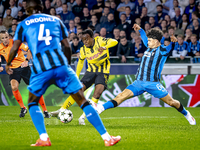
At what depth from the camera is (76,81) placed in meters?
4.27

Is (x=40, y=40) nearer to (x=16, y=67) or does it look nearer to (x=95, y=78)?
(x=95, y=78)

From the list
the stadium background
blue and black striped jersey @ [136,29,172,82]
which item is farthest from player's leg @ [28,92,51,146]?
the stadium background

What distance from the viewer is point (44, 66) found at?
414cm

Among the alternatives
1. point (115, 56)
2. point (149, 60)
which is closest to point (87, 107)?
point (149, 60)

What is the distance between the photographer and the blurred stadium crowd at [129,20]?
11.8 m

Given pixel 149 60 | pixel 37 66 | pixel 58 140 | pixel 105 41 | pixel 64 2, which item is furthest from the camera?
pixel 64 2

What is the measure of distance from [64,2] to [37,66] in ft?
37.9

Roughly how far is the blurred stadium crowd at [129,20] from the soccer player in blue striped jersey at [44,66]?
24.4 ft

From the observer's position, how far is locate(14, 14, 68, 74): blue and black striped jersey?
4.16 metres

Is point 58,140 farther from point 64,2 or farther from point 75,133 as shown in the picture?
point 64,2

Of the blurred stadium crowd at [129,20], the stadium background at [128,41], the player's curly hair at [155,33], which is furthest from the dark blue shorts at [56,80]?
the blurred stadium crowd at [129,20]

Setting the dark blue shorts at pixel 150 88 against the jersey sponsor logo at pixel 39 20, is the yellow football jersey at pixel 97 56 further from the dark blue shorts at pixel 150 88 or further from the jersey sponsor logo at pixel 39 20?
the jersey sponsor logo at pixel 39 20

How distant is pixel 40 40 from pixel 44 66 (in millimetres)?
338

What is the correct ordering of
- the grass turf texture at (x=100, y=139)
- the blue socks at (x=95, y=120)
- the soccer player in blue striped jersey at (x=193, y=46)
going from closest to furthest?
the blue socks at (x=95, y=120) → the grass turf texture at (x=100, y=139) → the soccer player in blue striped jersey at (x=193, y=46)
